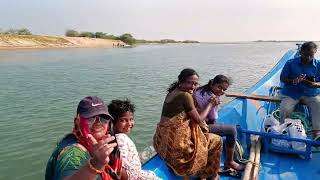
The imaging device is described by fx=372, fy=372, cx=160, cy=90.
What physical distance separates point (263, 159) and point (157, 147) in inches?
74.9

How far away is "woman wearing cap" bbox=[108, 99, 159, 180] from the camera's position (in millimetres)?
3035

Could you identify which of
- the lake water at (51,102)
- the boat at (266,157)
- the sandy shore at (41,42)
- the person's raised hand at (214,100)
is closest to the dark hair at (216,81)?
the person's raised hand at (214,100)

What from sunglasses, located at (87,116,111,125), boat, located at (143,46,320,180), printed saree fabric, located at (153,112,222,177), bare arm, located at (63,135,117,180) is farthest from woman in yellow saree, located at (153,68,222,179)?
bare arm, located at (63,135,117,180)

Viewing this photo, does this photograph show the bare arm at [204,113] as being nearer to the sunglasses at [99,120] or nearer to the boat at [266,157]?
the boat at [266,157]

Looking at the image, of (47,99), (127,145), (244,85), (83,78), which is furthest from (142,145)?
(83,78)

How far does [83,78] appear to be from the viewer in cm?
1794

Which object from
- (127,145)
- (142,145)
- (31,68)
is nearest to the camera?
(127,145)

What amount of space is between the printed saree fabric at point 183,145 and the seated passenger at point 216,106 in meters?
0.44

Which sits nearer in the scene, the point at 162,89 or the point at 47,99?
the point at 47,99

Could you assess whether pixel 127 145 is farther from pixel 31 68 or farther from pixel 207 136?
pixel 31 68

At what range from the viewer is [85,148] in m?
1.95

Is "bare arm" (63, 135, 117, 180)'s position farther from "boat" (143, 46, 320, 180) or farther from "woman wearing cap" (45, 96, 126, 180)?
"boat" (143, 46, 320, 180)

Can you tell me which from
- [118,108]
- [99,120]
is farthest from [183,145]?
[99,120]

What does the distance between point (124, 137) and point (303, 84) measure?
3437mm
